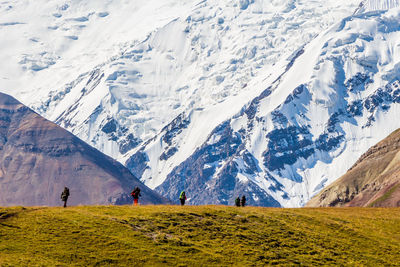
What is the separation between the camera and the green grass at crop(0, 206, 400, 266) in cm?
6769

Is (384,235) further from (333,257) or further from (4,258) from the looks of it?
(4,258)

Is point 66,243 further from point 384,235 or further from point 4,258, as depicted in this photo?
point 384,235

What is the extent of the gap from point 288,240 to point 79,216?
22144mm

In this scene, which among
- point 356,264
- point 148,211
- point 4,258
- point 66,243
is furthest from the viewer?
point 148,211

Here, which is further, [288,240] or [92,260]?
[288,240]

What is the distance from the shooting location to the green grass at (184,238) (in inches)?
2665

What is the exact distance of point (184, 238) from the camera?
76.0 metres

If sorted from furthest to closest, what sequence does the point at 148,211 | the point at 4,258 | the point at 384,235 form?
the point at 384,235 < the point at 148,211 < the point at 4,258

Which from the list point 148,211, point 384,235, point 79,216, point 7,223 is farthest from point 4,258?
point 384,235

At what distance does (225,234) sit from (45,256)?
2112 cm

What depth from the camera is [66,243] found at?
6906cm

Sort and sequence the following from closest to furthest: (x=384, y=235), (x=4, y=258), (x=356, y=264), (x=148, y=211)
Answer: (x=4, y=258) → (x=356, y=264) → (x=148, y=211) → (x=384, y=235)

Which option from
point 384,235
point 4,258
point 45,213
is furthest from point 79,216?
point 384,235

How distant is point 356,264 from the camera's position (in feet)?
249
